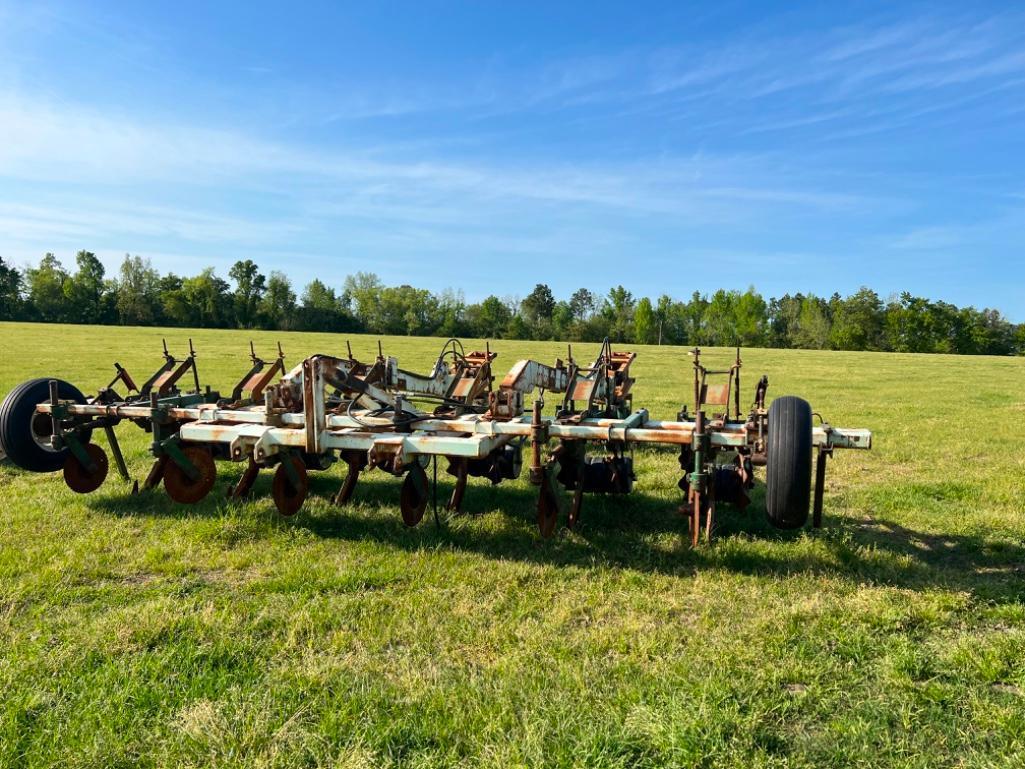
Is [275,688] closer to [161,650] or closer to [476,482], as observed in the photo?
[161,650]

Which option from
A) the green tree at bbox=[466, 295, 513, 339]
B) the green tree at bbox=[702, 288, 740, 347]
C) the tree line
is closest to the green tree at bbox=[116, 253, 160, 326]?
the tree line

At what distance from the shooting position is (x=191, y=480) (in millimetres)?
5773

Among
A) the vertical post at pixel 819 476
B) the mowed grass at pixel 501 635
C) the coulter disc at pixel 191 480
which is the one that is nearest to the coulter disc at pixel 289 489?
the mowed grass at pixel 501 635

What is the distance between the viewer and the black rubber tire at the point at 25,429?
6.16 metres

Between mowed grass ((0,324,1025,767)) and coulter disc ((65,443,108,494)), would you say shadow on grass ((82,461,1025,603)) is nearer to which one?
mowed grass ((0,324,1025,767))

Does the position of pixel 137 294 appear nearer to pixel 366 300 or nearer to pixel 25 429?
pixel 366 300

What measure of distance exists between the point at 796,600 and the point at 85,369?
22.6 metres

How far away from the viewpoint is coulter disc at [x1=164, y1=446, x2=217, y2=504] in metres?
5.73

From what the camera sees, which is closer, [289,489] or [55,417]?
[289,489]

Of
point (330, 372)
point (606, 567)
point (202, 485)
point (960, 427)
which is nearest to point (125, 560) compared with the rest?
point (202, 485)

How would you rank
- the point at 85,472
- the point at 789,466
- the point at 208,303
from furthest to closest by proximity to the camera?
the point at 208,303 → the point at 85,472 → the point at 789,466

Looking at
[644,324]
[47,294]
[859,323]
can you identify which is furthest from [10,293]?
[859,323]

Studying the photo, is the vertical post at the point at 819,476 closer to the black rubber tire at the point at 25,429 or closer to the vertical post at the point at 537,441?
the vertical post at the point at 537,441

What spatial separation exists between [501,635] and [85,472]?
4.73 meters
